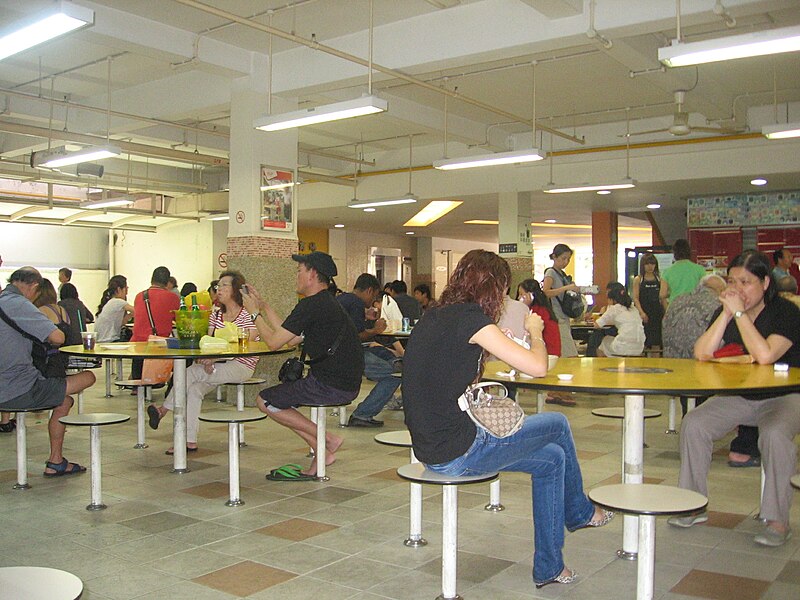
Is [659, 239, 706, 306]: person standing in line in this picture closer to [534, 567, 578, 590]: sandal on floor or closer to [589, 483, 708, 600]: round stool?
[534, 567, 578, 590]: sandal on floor

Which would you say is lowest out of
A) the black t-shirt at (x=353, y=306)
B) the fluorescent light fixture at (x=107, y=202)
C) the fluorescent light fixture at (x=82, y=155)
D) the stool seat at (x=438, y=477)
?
the stool seat at (x=438, y=477)

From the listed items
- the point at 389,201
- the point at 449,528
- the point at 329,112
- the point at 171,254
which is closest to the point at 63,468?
the point at 449,528

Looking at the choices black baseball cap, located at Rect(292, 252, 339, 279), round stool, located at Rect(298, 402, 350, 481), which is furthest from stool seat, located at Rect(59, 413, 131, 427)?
black baseball cap, located at Rect(292, 252, 339, 279)

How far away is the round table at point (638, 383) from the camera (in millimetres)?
3104

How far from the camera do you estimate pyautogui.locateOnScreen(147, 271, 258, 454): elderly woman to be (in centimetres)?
581

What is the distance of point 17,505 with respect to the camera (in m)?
4.55

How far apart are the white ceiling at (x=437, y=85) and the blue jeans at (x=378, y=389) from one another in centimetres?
322

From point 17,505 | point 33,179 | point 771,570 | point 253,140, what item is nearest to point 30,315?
point 17,505

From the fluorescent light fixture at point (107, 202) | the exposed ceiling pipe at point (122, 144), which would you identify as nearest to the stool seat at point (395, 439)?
the exposed ceiling pipe at point (122, 144)

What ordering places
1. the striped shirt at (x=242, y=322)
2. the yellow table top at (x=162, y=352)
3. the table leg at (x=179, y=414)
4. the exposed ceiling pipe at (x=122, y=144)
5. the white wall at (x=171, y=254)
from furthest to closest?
1. the white wall at (x=171, y=254)
2. the exposed ceiling pipe at (x=122, y=144)
3. the striped shirt at (x=242, y=322)
4. the table leg at (x=179, y=414)
5. the yellow table top at (x=162, y=352)

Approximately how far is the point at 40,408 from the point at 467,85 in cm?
732

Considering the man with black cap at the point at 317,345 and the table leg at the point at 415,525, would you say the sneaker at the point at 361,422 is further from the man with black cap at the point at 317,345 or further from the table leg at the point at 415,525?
the table leg at the point at 415,525

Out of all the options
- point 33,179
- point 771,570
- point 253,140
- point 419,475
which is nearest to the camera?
point 419,475

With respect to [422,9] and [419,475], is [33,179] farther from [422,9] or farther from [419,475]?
[419,475]
